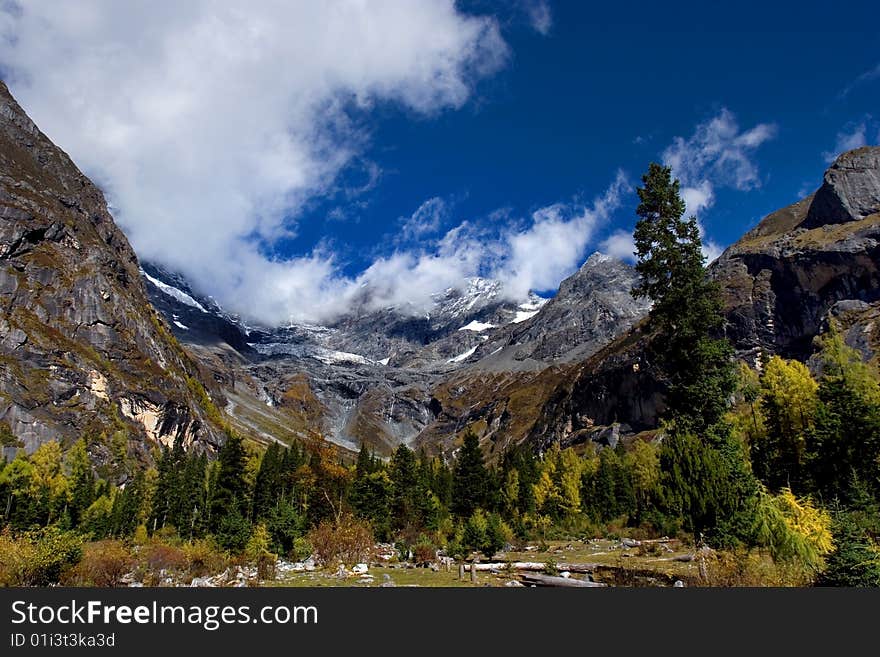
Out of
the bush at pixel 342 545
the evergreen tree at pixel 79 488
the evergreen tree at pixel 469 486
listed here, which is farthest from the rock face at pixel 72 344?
the bush at pixel 342 545

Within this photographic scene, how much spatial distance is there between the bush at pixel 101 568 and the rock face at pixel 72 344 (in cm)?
9595

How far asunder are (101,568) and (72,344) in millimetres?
134387

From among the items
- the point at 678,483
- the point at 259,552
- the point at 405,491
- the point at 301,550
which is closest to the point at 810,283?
the point at 405,491

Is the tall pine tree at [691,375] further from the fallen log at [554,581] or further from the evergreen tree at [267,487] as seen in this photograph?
the evergreen tree at [267,487]

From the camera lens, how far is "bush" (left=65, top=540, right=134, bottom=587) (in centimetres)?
2198

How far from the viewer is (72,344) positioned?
134375mm

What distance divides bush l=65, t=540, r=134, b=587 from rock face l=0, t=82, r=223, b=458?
95948 millimetres

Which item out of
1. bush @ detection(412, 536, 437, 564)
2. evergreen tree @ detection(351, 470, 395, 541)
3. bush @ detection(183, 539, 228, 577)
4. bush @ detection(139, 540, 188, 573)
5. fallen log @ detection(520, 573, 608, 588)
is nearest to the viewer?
fallen log @ detection(520, 573, 608, 588)

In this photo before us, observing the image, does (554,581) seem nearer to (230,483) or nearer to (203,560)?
(203,560)

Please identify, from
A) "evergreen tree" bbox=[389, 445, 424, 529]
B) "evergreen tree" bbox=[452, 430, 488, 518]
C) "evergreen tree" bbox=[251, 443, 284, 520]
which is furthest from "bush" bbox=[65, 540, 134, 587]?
"evergreen tree" bbox=[452, 430, 488, 518]

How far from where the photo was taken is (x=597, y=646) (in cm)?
973

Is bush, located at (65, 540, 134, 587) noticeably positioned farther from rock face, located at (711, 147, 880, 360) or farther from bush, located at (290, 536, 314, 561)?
rock face, located at (711, 147, 880, 360)

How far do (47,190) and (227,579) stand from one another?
20666 cm

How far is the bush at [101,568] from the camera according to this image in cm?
2198
